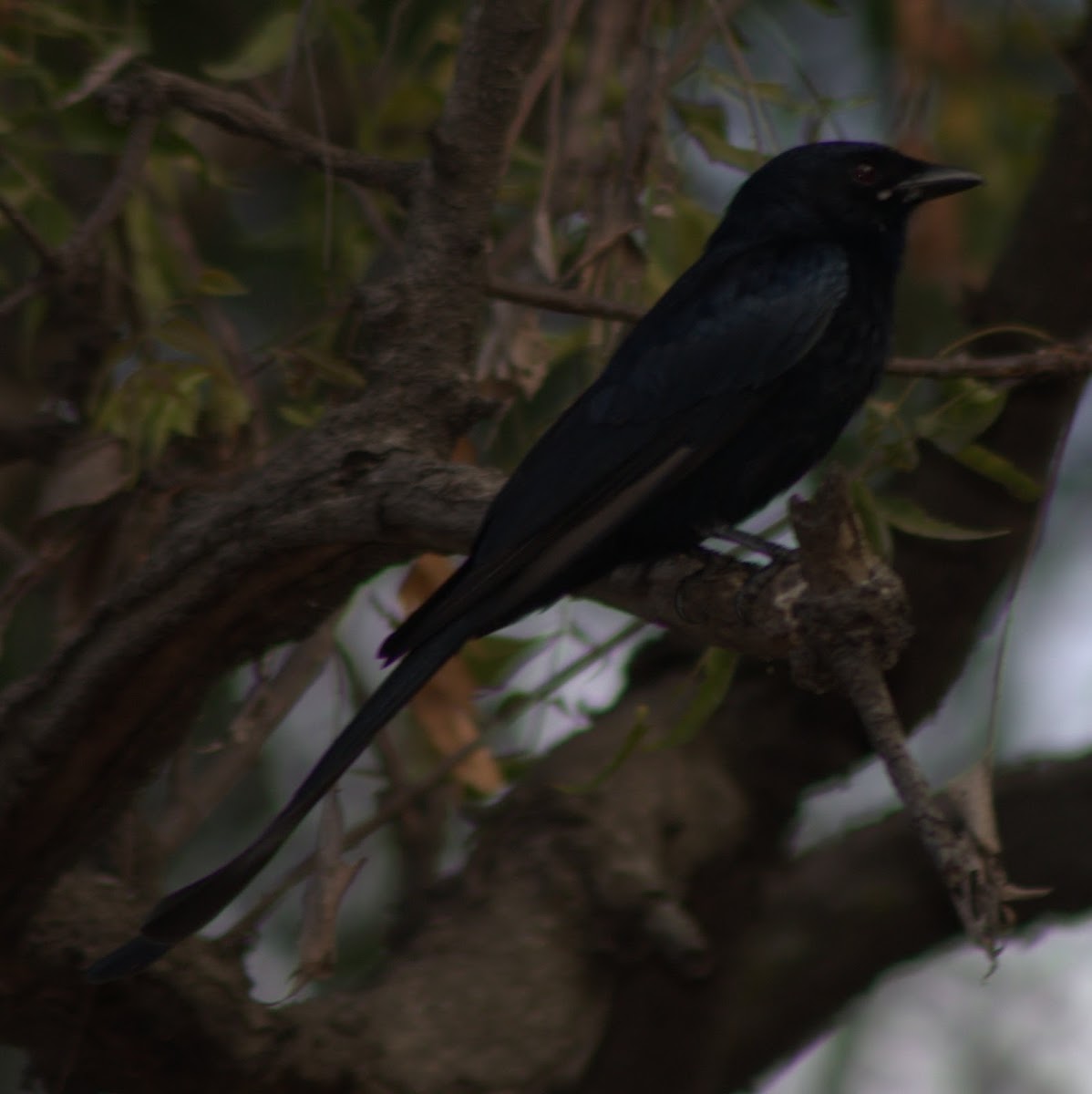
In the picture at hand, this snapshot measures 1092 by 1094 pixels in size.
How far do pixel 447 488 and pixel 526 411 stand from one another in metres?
2.23

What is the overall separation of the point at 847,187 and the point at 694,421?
2.76ft

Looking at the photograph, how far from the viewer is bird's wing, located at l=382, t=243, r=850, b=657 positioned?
2793 mm

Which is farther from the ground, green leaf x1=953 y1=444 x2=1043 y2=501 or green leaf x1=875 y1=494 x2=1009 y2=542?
green leaf x1=953 y1=444 x2=1043 y2=501

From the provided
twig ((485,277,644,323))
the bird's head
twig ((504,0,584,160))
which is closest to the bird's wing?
twig ((485,277,644,323))

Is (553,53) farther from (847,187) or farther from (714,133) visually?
(847,187)

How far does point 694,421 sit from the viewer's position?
10.5ft

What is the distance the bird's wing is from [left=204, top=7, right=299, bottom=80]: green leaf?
2.88ft

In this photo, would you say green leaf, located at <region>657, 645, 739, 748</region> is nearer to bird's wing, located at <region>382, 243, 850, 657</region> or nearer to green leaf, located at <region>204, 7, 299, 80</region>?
bird's wing, located at <region>382, 243, 850, 657</region>

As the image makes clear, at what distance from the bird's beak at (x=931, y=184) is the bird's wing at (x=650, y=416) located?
34 cm

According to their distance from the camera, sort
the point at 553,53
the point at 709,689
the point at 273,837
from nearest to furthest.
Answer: the point at 273,837 → the point at 709,689 → the point at 553,53

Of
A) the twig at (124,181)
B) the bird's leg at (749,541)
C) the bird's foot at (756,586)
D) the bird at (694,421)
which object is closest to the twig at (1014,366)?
the bird at (694,421)

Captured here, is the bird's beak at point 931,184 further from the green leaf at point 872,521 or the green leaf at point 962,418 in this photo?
the green leaf at point 872,521

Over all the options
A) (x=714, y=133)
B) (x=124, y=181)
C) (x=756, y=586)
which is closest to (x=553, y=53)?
(x=714, y=133)

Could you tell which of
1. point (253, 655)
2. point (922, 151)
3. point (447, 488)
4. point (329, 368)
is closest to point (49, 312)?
point (329, 368)
